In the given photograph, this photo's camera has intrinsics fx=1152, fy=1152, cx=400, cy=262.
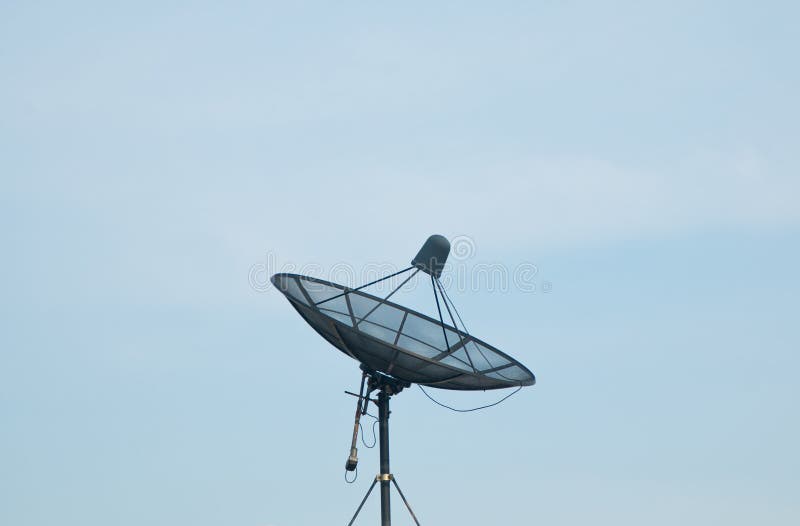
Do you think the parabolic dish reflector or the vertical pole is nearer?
the parabolic dish reflector

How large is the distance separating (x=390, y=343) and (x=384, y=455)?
8.86 ft

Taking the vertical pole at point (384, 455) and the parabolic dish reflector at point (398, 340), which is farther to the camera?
the vertical pole at point (384, 455)

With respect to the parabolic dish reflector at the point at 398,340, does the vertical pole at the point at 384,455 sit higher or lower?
lower

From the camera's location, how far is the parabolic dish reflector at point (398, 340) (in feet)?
86.9

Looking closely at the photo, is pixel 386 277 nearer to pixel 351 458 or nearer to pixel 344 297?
pixel 344 297

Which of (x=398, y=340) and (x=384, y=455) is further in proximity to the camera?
(x=398, y=340)

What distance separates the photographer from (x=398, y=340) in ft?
95.6

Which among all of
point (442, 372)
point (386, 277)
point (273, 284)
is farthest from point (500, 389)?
point (273, 284)

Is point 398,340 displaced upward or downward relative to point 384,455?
upward

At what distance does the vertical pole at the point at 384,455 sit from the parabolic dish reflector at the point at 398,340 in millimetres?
805

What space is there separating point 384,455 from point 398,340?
308cm

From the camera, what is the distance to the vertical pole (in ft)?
89.9

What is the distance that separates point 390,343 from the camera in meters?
27.5

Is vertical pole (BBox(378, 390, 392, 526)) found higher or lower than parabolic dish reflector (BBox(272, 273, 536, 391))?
lower
